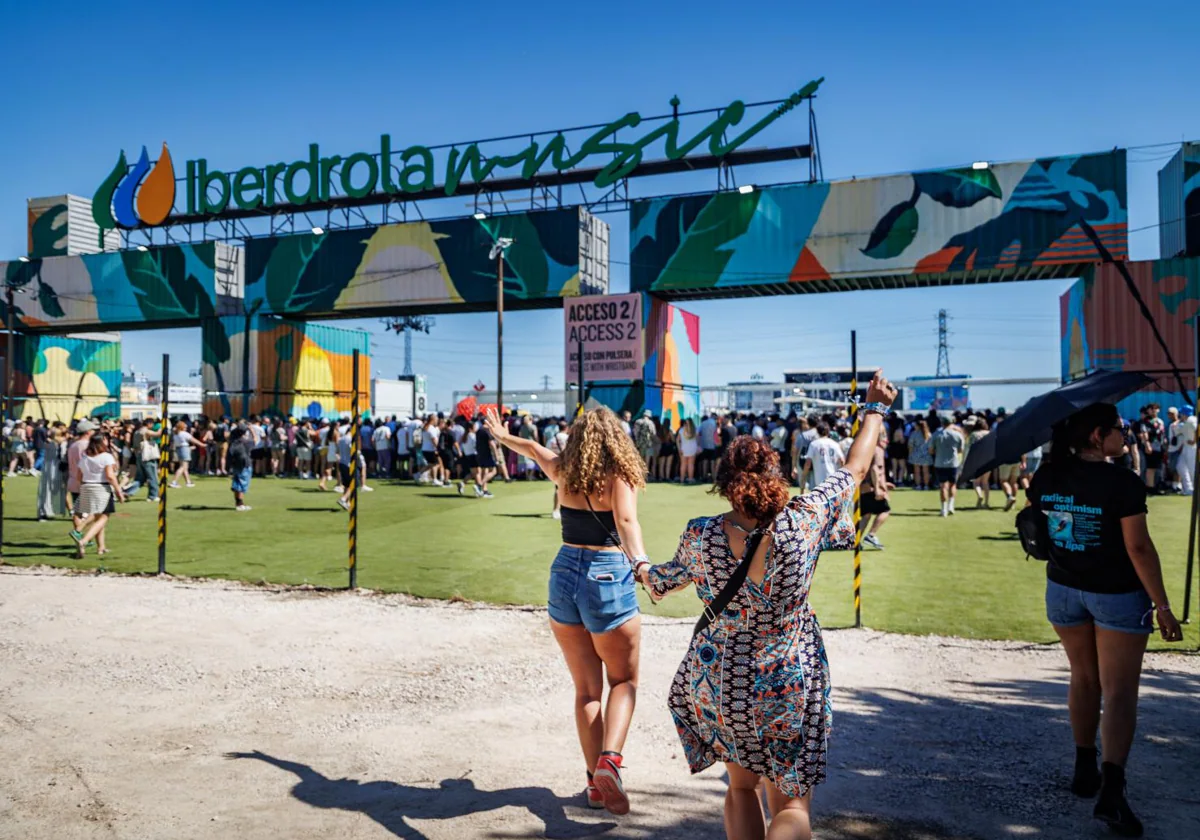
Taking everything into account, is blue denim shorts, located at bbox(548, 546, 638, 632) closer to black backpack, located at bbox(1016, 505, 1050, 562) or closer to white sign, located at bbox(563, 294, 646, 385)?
black backpack, located at bbox(1016, 505, 1050, 562)

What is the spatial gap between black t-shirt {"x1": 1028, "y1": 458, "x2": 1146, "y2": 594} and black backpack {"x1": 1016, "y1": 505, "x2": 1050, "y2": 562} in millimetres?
37

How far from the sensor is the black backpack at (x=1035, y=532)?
164 inches

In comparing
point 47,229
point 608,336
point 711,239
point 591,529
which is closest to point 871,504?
point 591,529

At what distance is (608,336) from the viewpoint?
97.3 ft

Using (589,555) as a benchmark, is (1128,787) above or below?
below

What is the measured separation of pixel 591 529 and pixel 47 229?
47324 mm

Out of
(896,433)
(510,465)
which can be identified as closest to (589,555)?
(896,433)

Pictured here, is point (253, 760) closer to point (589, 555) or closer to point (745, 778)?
point (589, 555)

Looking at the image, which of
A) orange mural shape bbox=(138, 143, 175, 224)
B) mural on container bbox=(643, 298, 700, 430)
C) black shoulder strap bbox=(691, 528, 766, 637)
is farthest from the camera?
orange mural shape bbox=(138, 143, 175, 224)

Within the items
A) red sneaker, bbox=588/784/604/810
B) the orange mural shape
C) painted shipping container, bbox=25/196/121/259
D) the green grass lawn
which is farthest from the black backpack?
painted shipping container, bbox=25/196/121/259

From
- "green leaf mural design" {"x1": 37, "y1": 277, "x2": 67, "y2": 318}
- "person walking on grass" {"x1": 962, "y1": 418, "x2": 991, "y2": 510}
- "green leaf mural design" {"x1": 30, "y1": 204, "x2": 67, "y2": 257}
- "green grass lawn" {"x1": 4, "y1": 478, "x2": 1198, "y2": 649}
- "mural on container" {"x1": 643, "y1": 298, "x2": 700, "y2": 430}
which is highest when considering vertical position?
"green leaf mural design" {"x1": 30, "y1": 204, "x2": 67, "y2": 257}

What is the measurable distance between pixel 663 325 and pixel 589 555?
2671 cm

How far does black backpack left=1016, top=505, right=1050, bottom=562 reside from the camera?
418 cm

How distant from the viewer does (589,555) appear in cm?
423
